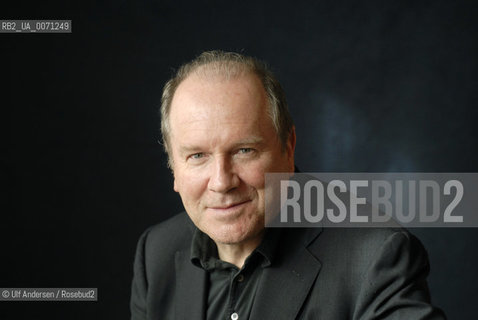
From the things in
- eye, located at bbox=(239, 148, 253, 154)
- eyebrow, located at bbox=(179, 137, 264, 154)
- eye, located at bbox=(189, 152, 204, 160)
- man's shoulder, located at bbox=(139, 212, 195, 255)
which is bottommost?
man's shoulder, located at bbox=(139, 212, 195, 255)

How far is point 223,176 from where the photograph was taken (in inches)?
70.9

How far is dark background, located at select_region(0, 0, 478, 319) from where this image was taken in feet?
11.2

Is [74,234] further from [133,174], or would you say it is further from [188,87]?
[188,87]

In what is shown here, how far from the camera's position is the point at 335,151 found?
365cm

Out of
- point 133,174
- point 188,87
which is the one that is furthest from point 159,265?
point 133,174

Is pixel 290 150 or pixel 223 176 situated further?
pixel 290 150

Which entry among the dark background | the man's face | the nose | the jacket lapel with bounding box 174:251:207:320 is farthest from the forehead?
the dark background

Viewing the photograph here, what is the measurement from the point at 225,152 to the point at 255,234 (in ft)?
0.98

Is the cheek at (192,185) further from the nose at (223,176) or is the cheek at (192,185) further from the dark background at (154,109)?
the dark background at (154,109)

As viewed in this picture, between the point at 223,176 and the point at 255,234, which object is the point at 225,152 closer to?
the point at 223,176

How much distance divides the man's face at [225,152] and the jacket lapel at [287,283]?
0.14 metres

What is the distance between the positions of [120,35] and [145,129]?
548mm
